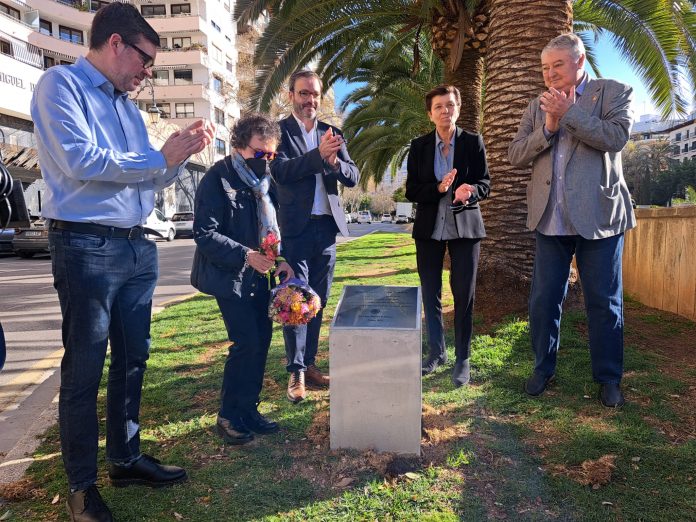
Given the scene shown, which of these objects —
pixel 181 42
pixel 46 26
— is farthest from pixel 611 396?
pixel 181 42

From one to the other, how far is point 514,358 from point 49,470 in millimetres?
3319

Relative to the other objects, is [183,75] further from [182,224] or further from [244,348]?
[244,348]

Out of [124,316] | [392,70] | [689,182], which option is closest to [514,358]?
[124,316]

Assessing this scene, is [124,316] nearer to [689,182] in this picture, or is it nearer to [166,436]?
[166,436]

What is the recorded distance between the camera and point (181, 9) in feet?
143

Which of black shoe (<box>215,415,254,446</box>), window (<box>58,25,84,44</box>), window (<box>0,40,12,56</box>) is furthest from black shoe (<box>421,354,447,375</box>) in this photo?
window (<box>58,25,84,44</box>)

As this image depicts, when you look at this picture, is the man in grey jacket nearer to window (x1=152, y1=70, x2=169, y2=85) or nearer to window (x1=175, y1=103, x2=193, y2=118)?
window (x1=175, y1=103, x2=193, y2=118)

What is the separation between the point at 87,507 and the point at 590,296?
309 centimetres

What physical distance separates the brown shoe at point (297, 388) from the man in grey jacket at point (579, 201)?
154cm

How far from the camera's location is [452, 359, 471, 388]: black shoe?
3820 mm

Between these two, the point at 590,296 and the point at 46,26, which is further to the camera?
the point at 46,26

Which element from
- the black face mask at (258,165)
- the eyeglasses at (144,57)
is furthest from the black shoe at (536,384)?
the eyeglasses at (144,57)

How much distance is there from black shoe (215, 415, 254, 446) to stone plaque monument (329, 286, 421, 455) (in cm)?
53

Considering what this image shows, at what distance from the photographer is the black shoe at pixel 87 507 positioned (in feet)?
7.48
